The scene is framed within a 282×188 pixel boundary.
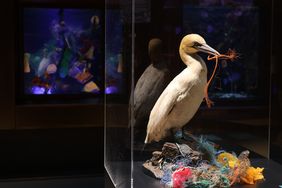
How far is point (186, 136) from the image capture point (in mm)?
1999

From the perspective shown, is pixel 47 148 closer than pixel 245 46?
No

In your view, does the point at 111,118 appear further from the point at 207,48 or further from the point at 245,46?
the point at 245,46

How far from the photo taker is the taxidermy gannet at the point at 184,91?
189cm

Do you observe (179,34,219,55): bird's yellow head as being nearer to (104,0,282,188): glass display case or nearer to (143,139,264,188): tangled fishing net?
(104,0,282,188): glass display case

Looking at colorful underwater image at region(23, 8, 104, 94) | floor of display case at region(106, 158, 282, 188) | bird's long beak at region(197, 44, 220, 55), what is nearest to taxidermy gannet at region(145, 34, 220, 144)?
bird's long beak at region(197, 44, 220, 55)

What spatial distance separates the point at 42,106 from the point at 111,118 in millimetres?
913

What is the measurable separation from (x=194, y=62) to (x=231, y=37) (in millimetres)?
263

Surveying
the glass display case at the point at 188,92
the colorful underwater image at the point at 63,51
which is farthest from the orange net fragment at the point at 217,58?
the colorful underwater image at the point at 63,51

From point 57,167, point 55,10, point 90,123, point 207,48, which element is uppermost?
point 55,10

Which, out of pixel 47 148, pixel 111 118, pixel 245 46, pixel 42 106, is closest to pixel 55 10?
pixel 42 106

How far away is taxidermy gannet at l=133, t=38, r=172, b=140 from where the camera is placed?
1.79 meters

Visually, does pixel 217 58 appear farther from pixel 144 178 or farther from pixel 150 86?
pixel 144 178

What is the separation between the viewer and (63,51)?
291 cm

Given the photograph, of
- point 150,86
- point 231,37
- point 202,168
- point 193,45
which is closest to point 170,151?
point 202,168
